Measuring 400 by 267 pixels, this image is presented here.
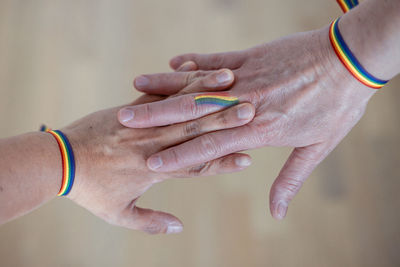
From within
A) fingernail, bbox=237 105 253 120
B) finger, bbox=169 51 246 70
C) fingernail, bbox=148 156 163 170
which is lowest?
fingernail, bbox=148 156 163 170

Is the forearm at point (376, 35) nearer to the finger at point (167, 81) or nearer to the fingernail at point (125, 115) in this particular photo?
the finger at point (167, 81)

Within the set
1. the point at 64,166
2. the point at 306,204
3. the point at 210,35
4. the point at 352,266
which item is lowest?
the point at 352,266

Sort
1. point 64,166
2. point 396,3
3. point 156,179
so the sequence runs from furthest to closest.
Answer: point 156,179, point 64,166, point 396,3

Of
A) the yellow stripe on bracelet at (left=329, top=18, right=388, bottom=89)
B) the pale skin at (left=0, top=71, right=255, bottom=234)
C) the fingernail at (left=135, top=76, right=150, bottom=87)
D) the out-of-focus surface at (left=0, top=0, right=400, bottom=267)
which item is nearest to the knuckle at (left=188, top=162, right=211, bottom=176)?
the pale skin at (left=0, top=71, right=255, bottom=234)

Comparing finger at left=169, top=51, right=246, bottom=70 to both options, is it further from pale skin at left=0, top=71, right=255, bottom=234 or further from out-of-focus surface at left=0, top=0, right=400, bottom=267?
out-of-focus surface at left=0, top=0, right=400, bottom=267

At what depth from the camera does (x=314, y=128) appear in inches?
37.6

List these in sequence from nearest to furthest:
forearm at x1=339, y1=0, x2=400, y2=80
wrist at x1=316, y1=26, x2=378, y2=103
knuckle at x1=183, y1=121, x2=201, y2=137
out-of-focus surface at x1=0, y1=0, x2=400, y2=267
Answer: forearm at x1=339, y1=0, x2=400, y2=80
wrist at x1=316, y1=26, x2=378, y2=103
knuckle at x1=183, y1=121, x2=201, y2=137
out-of-focus surface at x1=0, y1=0, x2=400, y2=267

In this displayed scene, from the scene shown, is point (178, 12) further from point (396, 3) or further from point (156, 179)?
point (396, 3)

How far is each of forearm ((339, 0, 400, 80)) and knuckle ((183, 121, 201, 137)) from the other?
1.44 feet

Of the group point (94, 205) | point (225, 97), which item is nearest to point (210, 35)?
point (225, 97)

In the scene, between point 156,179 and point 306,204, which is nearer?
point 156,179

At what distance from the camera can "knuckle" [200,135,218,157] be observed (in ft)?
3.15

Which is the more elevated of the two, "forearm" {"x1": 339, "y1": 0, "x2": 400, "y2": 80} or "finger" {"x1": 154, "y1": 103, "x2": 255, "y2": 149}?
"forearm" {"x1": 339, "y1": 0, "x2": 400, "y2": 80}

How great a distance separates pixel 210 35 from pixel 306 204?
106 cm
